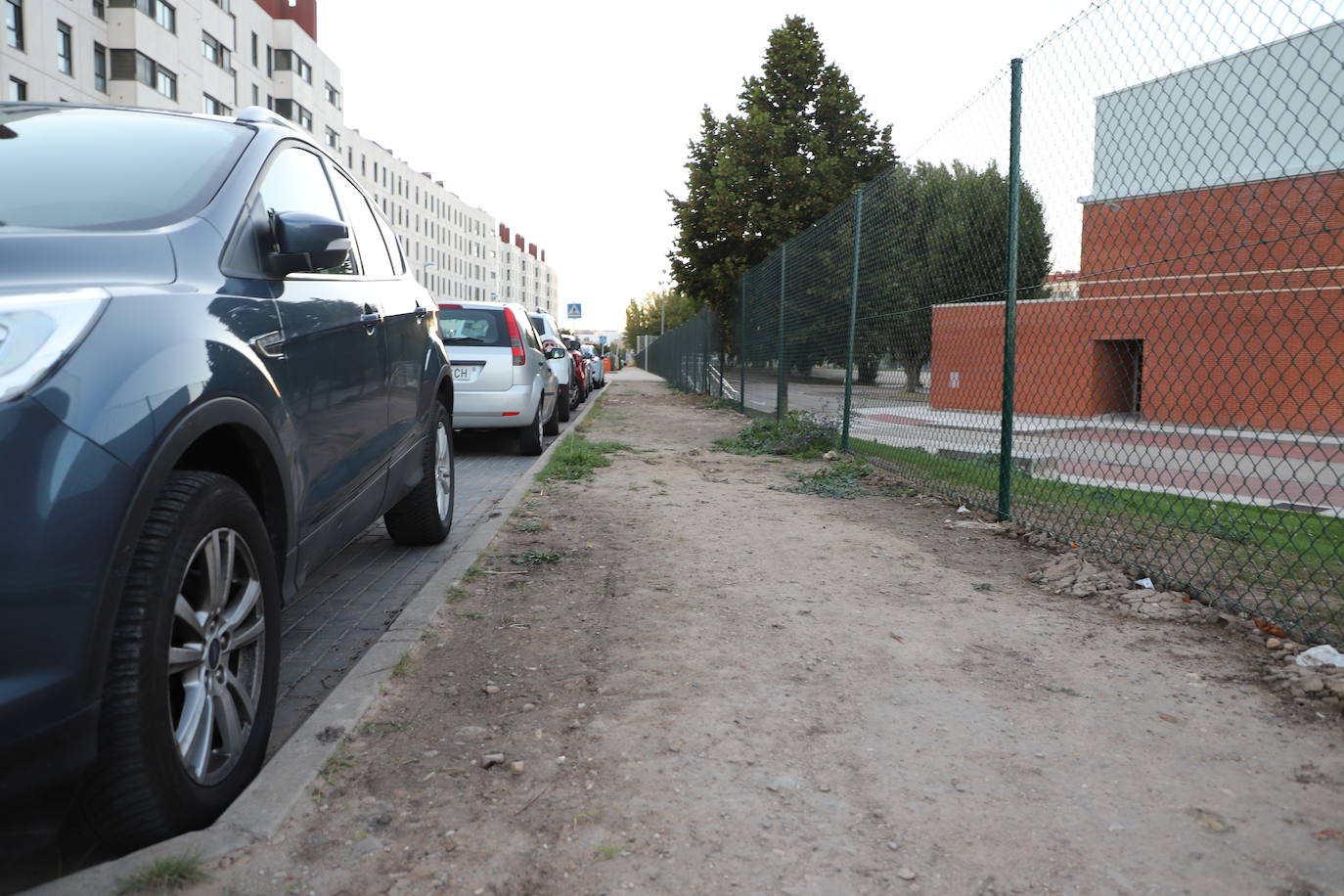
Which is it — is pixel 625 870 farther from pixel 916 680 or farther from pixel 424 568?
pixel 424 568

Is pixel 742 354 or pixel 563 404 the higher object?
pixel 742 354

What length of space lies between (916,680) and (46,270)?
2771 millimetres

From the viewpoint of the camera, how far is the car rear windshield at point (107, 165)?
2.51 metres

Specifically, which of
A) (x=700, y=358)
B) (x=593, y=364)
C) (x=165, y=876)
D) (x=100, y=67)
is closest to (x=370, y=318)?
(x=165, y=876)

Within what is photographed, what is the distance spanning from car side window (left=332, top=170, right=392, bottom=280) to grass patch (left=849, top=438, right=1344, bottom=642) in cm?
389

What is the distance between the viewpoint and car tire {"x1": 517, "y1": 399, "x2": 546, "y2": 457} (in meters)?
10.3

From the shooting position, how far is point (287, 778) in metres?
2.45

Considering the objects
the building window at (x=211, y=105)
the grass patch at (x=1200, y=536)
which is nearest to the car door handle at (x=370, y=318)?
the grass patch at (x=1200, y=536)

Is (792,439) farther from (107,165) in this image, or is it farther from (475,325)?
(107,165)

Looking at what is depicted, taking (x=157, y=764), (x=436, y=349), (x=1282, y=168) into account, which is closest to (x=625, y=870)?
(x=157, y=764)

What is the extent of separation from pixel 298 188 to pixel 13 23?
32416mm

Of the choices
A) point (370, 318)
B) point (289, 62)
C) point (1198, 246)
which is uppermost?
point (289, 62)

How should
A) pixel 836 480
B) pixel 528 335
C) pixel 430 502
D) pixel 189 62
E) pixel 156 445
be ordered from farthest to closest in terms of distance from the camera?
1. pixel 189 62
2. pixel 528 335
3. pixel 836 480
4. pixel 430 502
5. pixel 156 445

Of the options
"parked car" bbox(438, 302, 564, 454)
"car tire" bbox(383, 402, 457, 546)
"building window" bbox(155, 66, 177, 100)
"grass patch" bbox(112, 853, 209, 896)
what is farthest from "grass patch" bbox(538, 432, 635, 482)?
"building window" bbox(155, 66, 177, 100)
